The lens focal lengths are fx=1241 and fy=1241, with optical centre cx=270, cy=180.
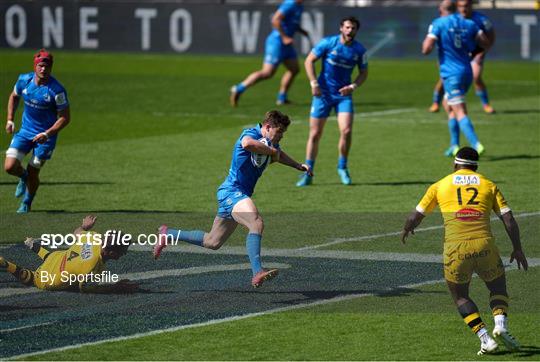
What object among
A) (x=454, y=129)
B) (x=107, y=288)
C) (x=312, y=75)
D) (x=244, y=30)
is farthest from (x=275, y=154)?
(x=244, y=30)

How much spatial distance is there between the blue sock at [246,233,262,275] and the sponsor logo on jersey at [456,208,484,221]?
237cm

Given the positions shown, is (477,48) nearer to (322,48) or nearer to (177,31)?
(322,48)

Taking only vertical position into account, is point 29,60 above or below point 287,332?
below

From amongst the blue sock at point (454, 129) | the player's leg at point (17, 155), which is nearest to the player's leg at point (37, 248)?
the player's leg at point (17, 155)

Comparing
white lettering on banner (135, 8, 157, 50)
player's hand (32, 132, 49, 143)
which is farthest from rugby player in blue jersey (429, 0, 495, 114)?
white lettering on banner (135, 8, 157, 50)

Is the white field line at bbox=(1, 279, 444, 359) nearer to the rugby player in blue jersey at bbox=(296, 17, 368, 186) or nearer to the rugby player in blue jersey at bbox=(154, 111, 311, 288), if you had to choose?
the rugby player in blue jersey at bbox=(154, 111, 311, 288)

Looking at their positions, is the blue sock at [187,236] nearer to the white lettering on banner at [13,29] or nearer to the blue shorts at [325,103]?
the blue shorts at [325,103]

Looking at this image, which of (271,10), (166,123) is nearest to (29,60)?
(271,10)

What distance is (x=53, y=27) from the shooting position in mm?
39844

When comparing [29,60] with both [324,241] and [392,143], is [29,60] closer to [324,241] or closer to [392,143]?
[392,143]

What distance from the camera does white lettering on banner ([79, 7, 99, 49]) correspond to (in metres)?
39.5

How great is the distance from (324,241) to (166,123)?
1178 centimetres

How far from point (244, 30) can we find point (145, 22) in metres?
3.21

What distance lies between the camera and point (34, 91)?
637 inches
